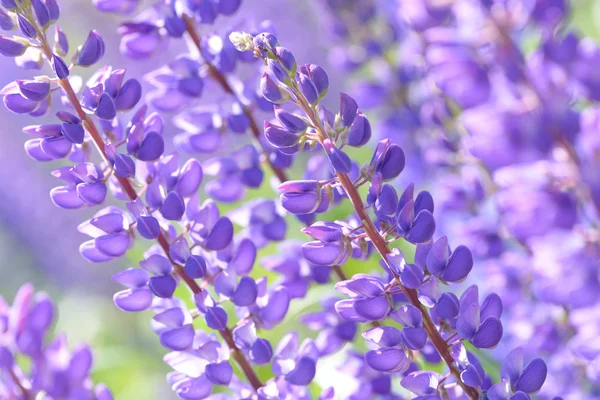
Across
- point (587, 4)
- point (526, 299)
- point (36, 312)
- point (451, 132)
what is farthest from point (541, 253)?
point (587, 4)

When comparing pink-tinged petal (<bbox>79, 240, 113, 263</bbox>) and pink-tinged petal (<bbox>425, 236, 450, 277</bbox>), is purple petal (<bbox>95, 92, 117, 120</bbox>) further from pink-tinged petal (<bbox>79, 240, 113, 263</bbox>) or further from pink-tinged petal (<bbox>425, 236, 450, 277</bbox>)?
pink-tinged petal (<bbox>425, 236, 450, 277</bbox>)

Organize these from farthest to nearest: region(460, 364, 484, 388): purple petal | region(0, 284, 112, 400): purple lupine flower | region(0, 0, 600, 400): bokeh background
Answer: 1. region(0, 0, 600, 400): bokeh background
2. region(0, 284, 112, 400): purple lupine flower
3. region(460, 364, 484, 388): purple petal

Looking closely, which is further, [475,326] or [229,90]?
[229,90]

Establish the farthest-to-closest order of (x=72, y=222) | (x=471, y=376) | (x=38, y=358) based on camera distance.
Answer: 1. (x=72, y=222)
2. (x=38, y=358)
3. (x=471, y=376)

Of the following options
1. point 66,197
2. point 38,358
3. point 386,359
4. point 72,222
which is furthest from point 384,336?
point 72,222

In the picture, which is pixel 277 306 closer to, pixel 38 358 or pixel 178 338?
pixel 178 338

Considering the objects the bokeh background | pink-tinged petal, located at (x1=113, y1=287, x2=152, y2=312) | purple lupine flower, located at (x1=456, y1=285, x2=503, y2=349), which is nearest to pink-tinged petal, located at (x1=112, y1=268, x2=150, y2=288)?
pink-tinged petal, located at (x1=113, y1=287, x2=152, y2=312)
